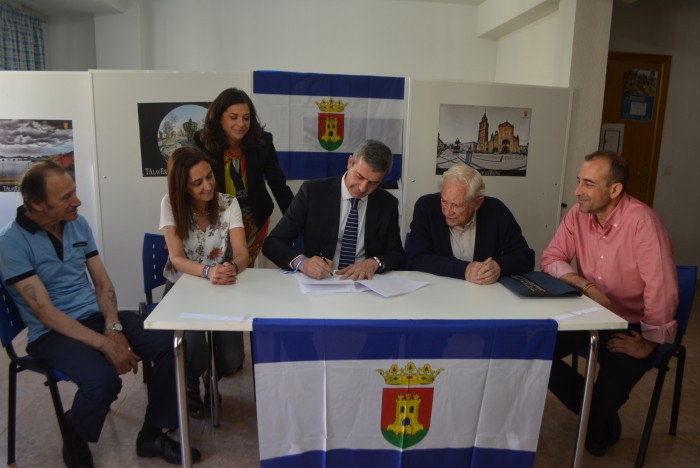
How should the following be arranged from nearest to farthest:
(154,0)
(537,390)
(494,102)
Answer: (537,390), (494,102), (154,0)

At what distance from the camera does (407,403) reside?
66.6 inches

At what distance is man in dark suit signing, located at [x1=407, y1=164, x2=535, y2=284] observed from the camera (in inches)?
85.1

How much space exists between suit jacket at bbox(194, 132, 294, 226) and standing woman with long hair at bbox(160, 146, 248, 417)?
1.23 ft

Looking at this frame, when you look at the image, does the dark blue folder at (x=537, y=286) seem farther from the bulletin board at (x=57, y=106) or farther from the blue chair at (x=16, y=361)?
the bulletin board at (x=57, y=106)

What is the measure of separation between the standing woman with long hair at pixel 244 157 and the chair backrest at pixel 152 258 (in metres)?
0.42

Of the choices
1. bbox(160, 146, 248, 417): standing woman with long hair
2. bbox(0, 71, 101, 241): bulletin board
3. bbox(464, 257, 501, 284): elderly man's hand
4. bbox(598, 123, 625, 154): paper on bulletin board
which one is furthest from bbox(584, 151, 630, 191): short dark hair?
bbox(0, 71, 101, 241): bulletin board

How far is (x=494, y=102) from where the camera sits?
3717 millimetres

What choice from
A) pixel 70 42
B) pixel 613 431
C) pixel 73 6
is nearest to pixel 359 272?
→ pixel 613 431

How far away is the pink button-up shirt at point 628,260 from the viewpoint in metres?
1.98

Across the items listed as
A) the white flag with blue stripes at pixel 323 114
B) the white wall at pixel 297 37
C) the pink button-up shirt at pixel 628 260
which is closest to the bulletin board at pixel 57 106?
the white flag with blue stripes at pixel 323 114

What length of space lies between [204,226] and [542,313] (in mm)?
1436

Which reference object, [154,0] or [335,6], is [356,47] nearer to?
[335,6]

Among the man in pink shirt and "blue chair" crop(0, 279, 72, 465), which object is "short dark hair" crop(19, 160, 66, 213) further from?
the man in pink shirt


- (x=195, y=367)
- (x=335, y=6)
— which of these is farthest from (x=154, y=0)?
(x=195, y=367)
